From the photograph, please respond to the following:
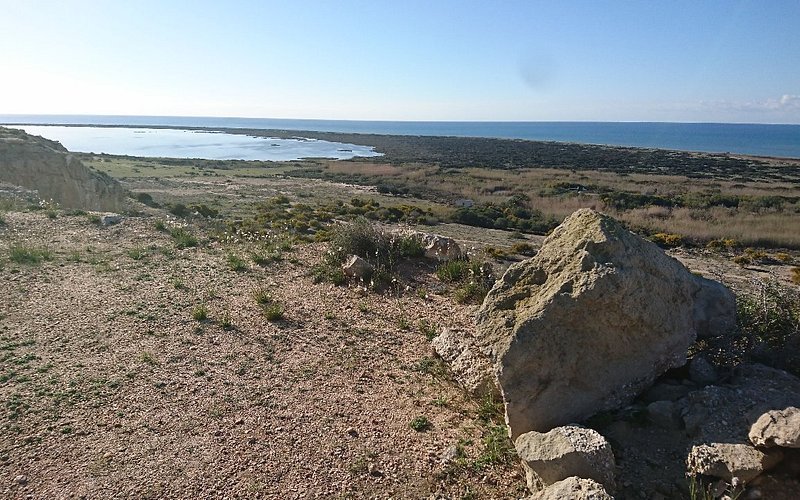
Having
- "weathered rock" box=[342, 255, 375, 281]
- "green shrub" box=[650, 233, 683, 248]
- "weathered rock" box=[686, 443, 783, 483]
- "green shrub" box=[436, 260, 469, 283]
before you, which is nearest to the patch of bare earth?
"green shrub" box=[436, 260, 469, 283]

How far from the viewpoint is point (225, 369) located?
21.3 feet

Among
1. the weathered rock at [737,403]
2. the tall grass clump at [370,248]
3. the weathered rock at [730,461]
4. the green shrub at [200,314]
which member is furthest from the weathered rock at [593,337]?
the tall grass clump at [370,248]

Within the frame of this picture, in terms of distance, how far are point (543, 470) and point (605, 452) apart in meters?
0.50

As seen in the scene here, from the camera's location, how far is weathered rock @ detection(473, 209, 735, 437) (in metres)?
4.61

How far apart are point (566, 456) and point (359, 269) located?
6.82 meters

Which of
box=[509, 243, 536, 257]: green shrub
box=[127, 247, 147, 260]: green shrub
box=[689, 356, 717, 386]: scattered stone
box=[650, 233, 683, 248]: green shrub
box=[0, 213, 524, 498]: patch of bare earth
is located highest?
box=[689, 356, 717, 386]: scattered stone

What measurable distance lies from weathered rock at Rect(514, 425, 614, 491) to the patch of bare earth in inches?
16.5

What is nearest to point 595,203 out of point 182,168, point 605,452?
point 605,452

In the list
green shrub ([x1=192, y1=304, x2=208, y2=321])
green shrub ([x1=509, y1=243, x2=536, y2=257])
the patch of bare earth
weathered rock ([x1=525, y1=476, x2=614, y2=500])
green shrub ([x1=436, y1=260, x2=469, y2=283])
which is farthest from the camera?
green shrub ([x1=509, y1=243, x2=536, y2=257])

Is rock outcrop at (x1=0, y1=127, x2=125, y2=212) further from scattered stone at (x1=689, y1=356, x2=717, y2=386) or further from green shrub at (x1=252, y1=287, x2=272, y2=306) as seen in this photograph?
scattered stone at (x1=689, y1=356, x2=717, y2=386)

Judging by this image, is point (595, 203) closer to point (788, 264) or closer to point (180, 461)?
point (788, 264)

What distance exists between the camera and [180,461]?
4.68m

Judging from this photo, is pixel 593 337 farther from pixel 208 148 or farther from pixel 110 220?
pixel 208 148

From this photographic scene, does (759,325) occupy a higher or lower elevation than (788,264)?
higher
